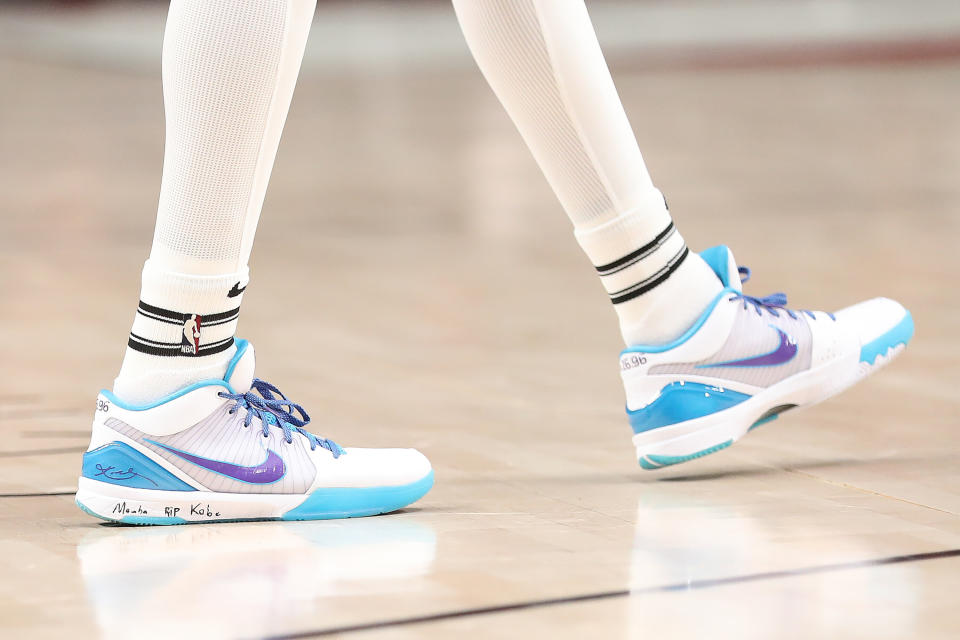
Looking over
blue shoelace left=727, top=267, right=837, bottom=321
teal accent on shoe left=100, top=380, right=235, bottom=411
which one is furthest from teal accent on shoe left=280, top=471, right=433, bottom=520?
blue shoelace left=727, top=267, right=837, bottom=321

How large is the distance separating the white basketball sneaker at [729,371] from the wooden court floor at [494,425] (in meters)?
0.04

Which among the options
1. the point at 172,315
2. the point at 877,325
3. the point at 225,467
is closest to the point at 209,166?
the point at 172,315

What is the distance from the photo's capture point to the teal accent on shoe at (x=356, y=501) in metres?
1.01

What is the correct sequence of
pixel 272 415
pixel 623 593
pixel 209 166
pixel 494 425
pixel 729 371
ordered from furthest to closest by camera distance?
1. pixel 494 425
2. pixel 729 371
3. pixel 272 415
4. pixel 209 166
5. pixel 623 593

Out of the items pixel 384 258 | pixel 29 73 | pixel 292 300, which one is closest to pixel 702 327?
pixel 292 300

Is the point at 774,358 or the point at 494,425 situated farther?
the point at 494,425

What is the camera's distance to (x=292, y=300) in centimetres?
193

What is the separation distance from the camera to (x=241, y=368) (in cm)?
101

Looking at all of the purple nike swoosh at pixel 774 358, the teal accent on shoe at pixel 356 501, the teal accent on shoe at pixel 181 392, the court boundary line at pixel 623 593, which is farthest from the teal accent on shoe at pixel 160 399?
the purple nike swoosh at pixel 774 358

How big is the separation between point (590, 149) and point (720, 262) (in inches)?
6.3

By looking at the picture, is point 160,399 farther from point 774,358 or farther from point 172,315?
point 774,358

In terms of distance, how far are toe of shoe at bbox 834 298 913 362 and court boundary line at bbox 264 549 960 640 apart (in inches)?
12.7

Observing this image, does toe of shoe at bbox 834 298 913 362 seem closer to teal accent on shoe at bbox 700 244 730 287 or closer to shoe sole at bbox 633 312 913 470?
shoe sole at bbox 633 312 913 470

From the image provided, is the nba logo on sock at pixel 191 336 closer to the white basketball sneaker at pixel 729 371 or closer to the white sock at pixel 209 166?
the white sock at pixel 209 166
